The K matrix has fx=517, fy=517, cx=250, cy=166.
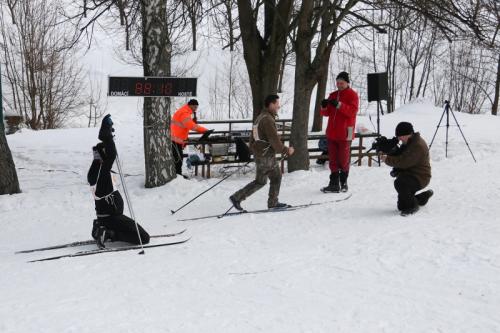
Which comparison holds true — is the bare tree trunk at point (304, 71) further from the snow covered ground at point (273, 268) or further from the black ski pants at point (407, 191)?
the black ski pants at point (407, 191)

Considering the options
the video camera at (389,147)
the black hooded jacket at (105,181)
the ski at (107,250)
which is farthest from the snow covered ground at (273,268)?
the video camera at (389,147)

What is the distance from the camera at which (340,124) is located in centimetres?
800

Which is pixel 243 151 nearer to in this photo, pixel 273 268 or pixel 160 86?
pixel 160 86

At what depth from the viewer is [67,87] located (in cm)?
2080

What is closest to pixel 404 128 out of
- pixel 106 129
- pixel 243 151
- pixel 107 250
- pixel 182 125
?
pixel 106 129

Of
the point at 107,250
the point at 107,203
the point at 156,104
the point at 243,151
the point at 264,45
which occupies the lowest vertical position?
the point at 107,250

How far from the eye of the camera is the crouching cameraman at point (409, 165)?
20.7ft

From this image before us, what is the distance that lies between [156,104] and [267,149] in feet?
9.41

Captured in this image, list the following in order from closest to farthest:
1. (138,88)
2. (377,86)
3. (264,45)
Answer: (138,88) → (264,45) → (377,86)

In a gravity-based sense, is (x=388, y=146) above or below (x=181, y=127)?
below

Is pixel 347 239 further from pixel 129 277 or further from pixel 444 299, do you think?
pixel 129 277

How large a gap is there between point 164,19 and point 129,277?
5538 mm

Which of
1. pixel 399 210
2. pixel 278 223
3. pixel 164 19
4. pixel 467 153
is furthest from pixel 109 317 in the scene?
pixel 467 153

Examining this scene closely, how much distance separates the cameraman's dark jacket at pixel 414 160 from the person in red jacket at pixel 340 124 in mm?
1610
